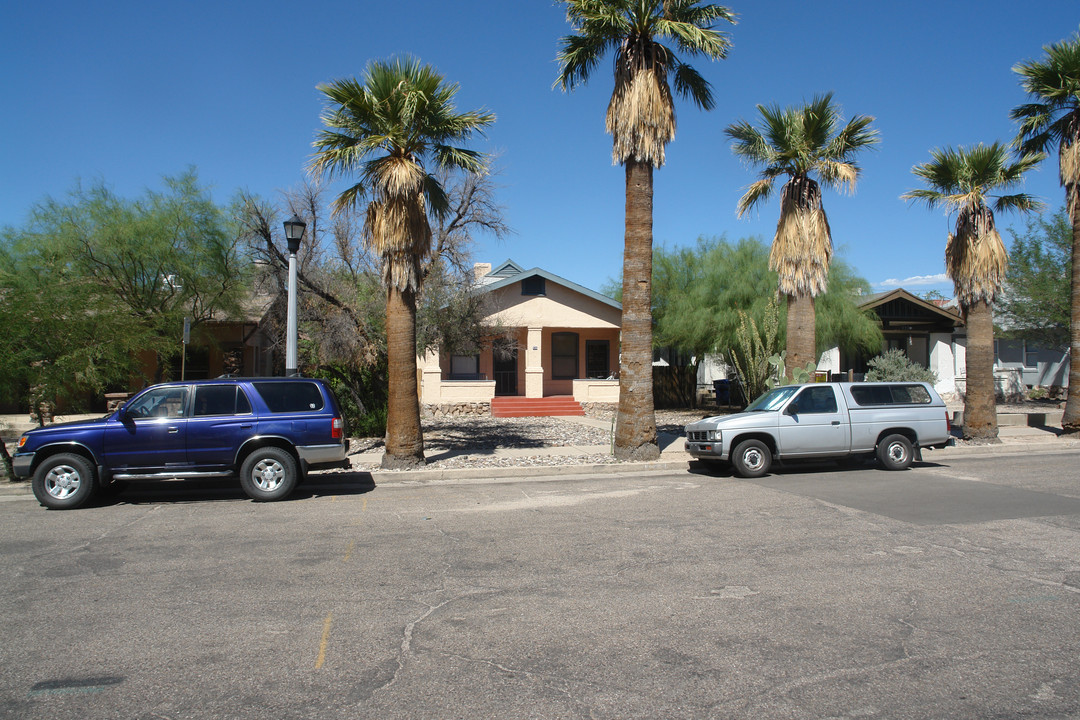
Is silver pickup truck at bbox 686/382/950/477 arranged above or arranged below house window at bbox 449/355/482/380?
below

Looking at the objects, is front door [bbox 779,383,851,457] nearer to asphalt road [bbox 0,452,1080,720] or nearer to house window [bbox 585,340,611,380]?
asphalt road [bbox 0,452,1080,720]

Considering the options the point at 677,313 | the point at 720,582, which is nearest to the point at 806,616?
the point at 720,582

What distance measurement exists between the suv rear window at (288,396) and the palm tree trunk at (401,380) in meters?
2.17

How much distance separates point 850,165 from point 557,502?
427 inches

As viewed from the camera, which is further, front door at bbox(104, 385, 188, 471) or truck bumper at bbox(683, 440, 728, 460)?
truck bumper at bbox(683, 440, 728, 460)

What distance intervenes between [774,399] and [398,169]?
8.09 metres

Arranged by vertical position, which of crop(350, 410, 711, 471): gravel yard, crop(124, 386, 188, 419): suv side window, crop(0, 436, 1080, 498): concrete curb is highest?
crop(124, 386, 188, 419): suv side window

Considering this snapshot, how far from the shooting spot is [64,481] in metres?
9.71

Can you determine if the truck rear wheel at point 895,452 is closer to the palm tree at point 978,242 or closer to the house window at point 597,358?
the palm tree at point 978,242

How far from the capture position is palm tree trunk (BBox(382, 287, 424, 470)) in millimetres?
12602

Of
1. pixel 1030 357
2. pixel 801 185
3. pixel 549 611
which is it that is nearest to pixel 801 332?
pixel 801 185

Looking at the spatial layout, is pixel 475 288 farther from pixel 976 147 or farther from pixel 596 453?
pixel 976 147

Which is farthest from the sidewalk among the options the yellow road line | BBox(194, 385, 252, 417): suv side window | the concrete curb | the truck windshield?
the yellow road line

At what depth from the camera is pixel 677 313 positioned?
25000 millimetres
